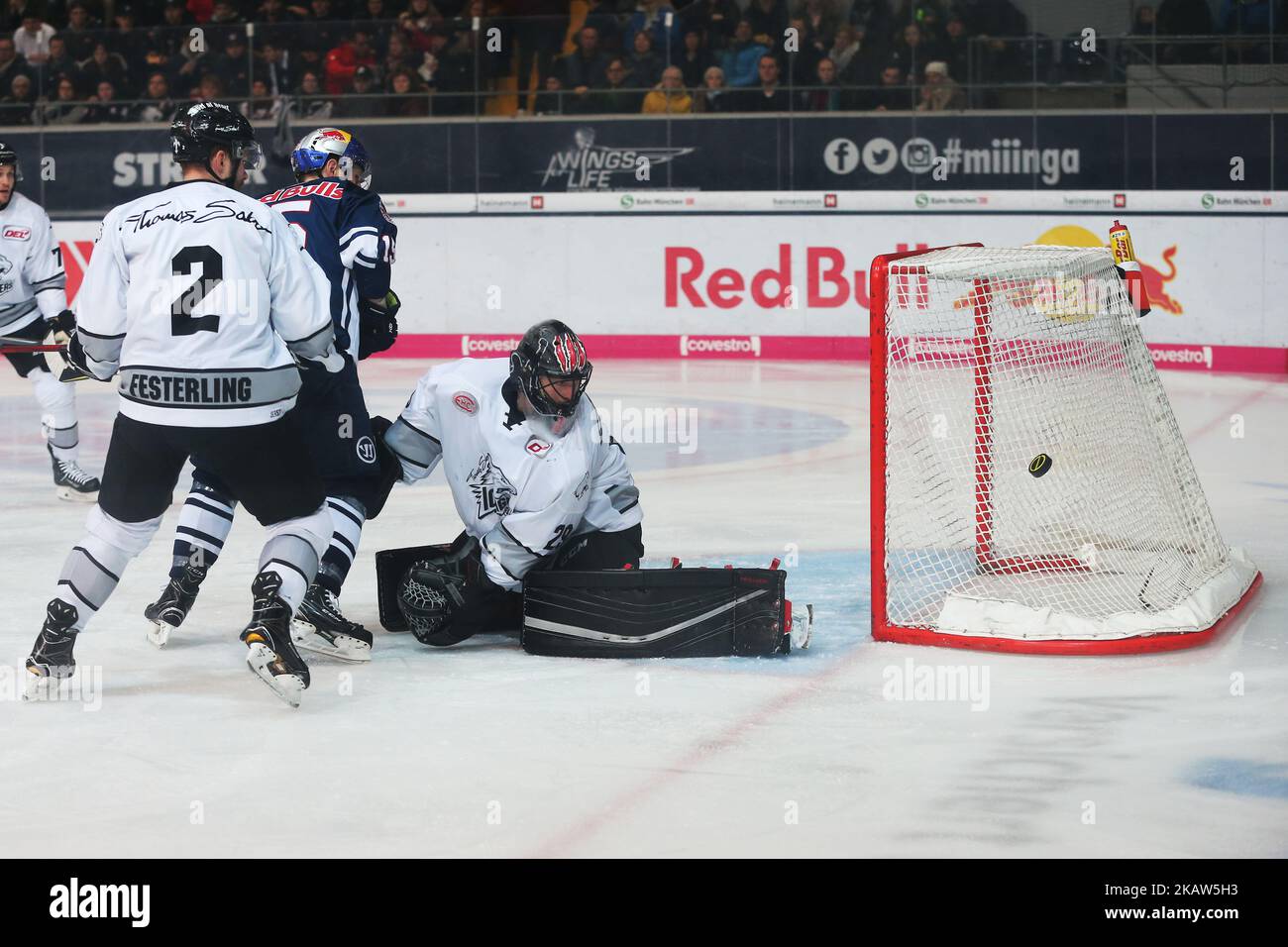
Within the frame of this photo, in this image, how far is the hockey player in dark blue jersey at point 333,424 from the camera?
4.53 meters

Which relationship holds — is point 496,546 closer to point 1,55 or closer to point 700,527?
point 700,527

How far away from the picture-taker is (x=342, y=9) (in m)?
14.8

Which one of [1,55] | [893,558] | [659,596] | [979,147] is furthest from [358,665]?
[1,55]

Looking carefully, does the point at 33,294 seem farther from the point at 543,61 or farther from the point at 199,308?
the point at 543,61

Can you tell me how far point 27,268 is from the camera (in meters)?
7.94

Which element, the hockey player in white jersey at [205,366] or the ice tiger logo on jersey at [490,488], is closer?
the hockey player in white jersey at [205,366]

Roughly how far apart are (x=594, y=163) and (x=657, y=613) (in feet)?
30.0

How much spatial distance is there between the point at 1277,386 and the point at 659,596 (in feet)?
25.3

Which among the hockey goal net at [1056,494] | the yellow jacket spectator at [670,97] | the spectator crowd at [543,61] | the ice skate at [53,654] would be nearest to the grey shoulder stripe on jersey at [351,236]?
the ice skate at [53,654]

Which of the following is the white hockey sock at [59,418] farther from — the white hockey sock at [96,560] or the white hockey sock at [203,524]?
the white hockey sock at [96,560]

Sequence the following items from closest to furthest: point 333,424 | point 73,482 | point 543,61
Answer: point 333,424, point 73,482, point 543,61

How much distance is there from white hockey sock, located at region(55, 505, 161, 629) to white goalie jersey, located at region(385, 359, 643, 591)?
2.78ft

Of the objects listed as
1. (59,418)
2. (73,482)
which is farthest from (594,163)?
(73,482)
